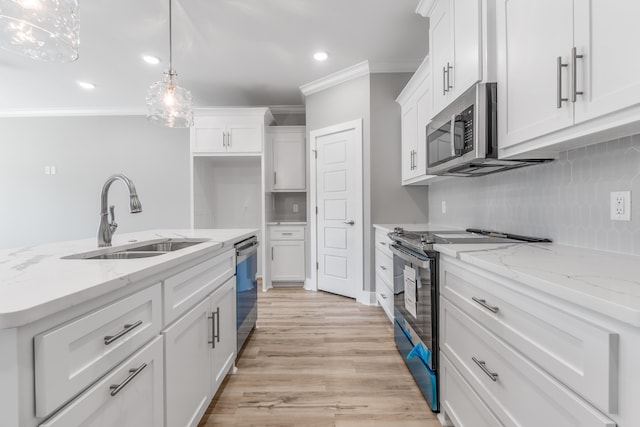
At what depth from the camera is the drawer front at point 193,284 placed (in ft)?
3.90

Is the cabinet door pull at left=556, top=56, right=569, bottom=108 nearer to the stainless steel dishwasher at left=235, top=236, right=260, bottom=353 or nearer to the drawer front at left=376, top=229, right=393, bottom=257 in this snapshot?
the drawer front at left=376, top=229, right=393, bottom=257

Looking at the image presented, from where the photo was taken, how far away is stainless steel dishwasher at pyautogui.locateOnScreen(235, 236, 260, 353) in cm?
217

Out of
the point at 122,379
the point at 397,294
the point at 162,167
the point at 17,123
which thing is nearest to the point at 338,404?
the point at 397,294

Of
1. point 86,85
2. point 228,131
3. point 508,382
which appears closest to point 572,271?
point 508,382

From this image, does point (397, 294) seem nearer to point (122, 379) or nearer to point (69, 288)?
point (122, 379)

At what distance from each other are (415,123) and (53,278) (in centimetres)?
281

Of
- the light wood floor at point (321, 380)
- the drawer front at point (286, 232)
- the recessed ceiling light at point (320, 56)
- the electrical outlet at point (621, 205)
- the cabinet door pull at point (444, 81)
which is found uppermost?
the recessed ceiling light at point (320, 56)

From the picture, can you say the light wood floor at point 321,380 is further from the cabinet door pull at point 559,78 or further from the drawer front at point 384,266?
the cabinet door pull at point 559,78

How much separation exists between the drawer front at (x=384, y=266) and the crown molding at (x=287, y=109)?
276cm

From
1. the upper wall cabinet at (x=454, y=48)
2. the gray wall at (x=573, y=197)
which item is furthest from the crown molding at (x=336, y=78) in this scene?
the gray wall at (x=573, y=197)

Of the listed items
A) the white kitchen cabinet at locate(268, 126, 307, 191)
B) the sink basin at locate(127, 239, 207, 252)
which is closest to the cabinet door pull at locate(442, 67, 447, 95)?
the sink basin at locate(127, 239, 207, 252)

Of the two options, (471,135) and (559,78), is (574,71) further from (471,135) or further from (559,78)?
(471,135)

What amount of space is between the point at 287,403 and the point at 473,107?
6.26 ft

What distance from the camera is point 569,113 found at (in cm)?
107
